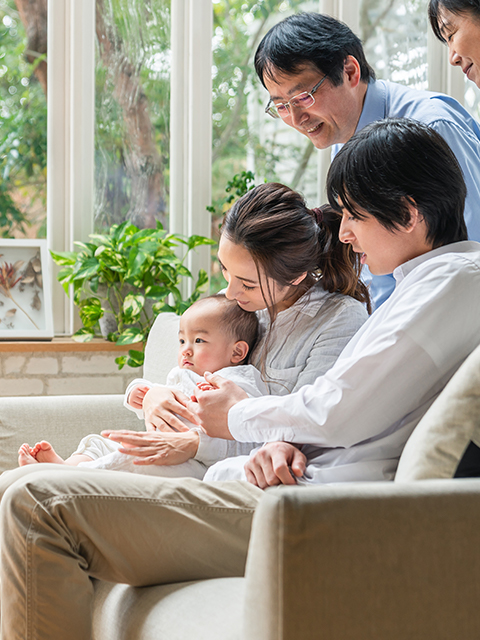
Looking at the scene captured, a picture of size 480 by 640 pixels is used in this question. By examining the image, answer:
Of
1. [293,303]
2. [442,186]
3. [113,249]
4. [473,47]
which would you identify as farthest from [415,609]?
[113,249]

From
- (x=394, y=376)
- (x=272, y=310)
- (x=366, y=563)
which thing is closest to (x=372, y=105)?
(x=272, y=310)

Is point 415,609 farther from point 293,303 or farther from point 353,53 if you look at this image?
point 353,53

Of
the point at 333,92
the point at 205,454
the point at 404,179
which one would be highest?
the point at 333,92

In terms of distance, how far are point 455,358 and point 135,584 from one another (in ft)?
2.34

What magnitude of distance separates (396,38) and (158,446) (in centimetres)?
281

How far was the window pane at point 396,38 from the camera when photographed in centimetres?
337

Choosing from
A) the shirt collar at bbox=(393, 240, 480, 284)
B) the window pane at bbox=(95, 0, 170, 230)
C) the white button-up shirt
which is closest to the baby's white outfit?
the white button-up shirt

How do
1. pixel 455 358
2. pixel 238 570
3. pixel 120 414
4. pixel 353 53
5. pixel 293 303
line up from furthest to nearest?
pixel 120 414
pixel 353 53
pixel 293 303
pixel 238 570
pixel 455 358

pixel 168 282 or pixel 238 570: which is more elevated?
pixel 168 282

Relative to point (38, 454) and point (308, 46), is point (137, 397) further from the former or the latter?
point (308, 46)

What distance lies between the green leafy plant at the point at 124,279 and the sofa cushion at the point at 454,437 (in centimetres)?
194

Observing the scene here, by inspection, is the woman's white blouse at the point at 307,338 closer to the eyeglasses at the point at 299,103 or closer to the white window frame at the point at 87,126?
the eyeglasses at the point at 299,103

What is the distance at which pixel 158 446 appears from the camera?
59.9 inches

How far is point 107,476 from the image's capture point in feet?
3.90
